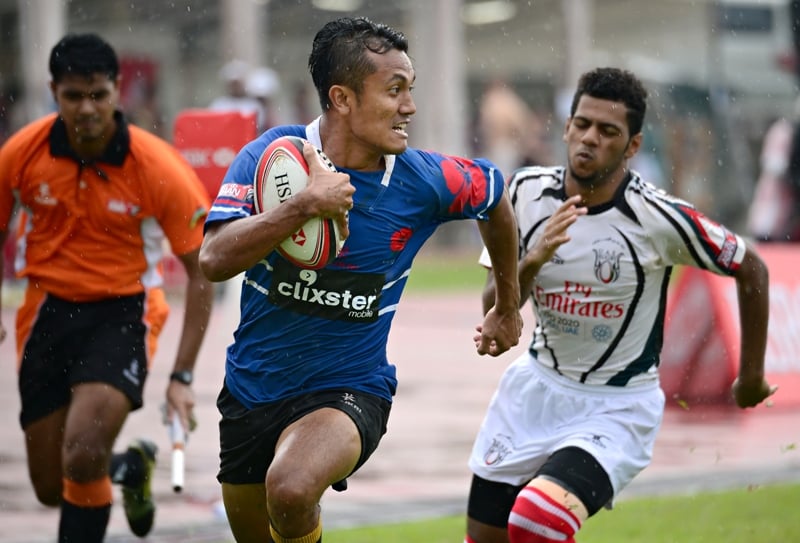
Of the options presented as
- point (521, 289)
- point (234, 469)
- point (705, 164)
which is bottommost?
point (705, 164)

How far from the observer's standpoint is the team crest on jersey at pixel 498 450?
19.7 ft

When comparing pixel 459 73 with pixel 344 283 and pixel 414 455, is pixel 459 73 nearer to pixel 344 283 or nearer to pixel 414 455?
pixel 414 455

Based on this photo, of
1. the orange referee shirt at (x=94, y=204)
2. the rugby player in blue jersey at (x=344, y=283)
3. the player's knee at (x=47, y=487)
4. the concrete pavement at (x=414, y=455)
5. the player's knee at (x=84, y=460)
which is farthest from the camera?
the concrete pavement at (x=414, y=455)

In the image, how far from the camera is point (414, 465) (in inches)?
371

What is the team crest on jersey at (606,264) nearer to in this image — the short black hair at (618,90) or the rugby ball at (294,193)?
the short black hair at (618,90)

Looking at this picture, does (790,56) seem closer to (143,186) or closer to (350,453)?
(143,186)

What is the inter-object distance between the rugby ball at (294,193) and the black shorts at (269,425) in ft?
1.84

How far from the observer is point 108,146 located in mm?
6832

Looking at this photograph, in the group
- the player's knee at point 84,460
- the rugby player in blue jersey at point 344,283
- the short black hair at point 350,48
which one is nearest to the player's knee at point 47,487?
the player's knee at point 84,460

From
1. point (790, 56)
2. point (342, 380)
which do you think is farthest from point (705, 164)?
point (342, 380)

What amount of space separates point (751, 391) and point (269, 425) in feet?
6.96

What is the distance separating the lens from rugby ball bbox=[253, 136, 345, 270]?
4.79 metres

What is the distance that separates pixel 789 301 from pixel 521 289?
6687 millimetres

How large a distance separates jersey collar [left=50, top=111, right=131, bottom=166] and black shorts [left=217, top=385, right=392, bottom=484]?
1.95 metres
